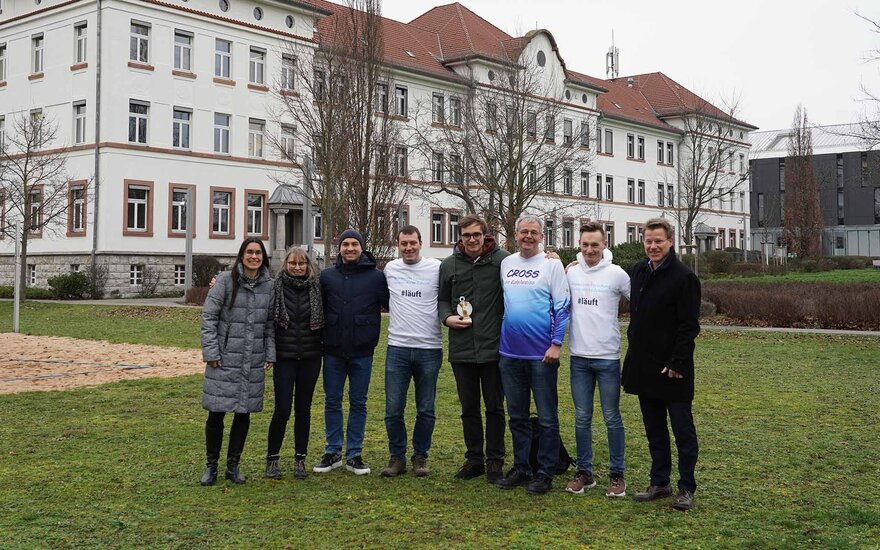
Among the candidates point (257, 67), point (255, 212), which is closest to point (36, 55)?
point (257, 67)

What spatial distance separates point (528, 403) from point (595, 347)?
0.70 meters

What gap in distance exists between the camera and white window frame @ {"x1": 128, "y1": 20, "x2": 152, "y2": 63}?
37562mm

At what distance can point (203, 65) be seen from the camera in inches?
1564

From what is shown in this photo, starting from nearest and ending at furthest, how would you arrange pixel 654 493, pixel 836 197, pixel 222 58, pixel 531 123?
pixel 654 493 < pixel 531 123 < pixel 222 58 < pixel 836 197

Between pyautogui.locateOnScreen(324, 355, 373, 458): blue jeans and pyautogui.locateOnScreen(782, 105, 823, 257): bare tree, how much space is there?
201 ft

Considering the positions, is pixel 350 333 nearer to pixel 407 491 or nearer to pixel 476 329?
pixel 476 329

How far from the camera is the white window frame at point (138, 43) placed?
1479 inches

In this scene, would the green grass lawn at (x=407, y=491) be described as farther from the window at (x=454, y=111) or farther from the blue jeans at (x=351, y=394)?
the window at (x=454, y=111)

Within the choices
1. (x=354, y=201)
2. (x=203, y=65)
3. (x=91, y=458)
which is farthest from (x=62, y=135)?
(x=91, y=458)

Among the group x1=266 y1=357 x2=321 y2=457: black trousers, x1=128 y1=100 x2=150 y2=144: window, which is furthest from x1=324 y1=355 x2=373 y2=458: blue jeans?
x1=128 y1=100 x2=150 y2=144: window

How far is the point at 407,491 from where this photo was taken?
690 cm

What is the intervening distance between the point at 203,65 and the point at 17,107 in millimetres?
8672

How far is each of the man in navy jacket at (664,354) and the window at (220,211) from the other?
115 ft

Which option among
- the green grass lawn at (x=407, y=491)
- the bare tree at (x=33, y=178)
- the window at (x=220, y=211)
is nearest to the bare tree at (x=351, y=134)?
the bare tree at (x=33, y=178)
